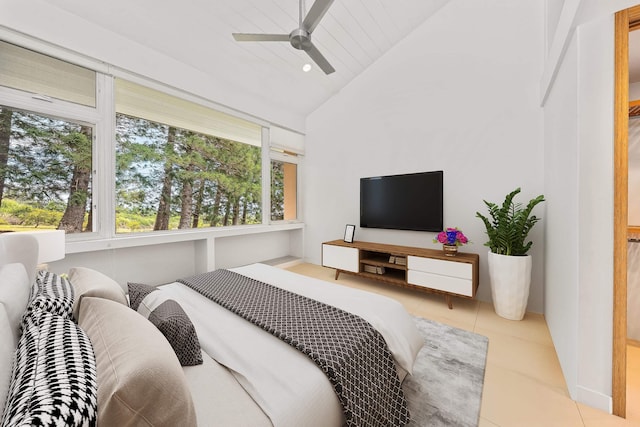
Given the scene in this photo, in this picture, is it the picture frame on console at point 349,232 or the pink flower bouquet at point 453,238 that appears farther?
the picture frame on console at point 349,232

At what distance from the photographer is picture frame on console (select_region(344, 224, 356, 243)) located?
3.79 m

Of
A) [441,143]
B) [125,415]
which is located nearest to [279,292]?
[125,415]

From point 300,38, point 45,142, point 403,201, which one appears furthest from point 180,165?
point 403,201

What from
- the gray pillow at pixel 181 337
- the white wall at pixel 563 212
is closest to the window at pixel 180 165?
the gray pillow at pixel 181 337

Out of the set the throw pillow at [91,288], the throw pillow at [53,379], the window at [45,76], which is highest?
the window at [45,76]

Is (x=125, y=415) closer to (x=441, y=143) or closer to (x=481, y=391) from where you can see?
(x=481, y=391)

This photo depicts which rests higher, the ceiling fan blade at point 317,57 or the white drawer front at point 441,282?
the ceiling fan blade at point 317,57

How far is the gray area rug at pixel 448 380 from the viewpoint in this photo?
4.38ft

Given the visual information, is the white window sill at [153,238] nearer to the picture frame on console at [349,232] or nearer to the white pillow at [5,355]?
the picture frame on console at [349,232]

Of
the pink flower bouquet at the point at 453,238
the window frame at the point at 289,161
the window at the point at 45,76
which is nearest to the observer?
the window at the point at 45,76

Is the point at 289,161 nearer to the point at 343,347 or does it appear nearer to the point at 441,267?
the point at 441,267

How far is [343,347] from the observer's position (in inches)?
42.4

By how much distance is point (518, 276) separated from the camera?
2357 mm

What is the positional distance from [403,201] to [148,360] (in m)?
3.24
